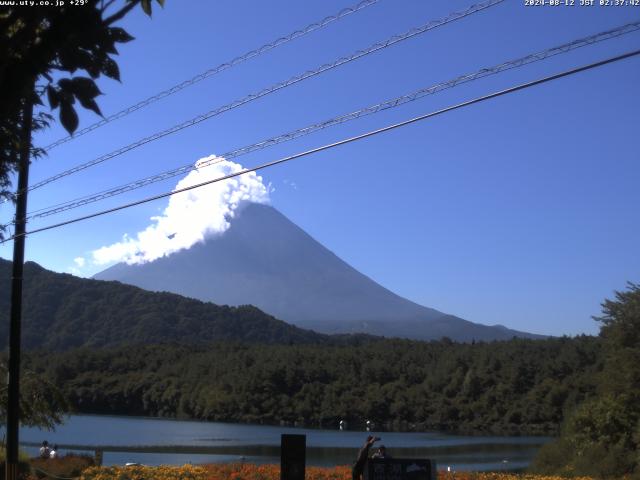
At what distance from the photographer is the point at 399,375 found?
91.1 meters

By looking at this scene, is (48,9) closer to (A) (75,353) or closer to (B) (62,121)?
(B) (62,121)

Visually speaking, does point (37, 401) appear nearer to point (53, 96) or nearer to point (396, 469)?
point (396, 469)

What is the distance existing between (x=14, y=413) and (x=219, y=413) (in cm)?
7368

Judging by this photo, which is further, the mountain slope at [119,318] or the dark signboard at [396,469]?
the mountain slope at [119,318]

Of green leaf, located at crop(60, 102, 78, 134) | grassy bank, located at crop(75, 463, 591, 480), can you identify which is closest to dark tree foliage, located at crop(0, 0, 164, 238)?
green leaf, located at crop(60, 102, 78, 134)

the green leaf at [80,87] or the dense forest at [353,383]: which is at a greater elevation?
the green leaf at [80,87]

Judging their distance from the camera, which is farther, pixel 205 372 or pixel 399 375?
pixel 205 372

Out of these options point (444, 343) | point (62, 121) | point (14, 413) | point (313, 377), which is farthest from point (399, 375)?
point (62, 121)

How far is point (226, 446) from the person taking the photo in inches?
1848

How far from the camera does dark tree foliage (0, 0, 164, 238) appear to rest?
3.96 meters

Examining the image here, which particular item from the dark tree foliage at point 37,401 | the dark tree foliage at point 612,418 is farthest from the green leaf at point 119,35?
the dark tree foliage at point 612,418

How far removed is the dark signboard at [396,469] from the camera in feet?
42.7

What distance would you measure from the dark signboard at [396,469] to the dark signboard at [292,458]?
107 centimetres

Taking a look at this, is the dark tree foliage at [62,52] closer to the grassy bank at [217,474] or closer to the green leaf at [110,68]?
the green leaf at [110,68]
